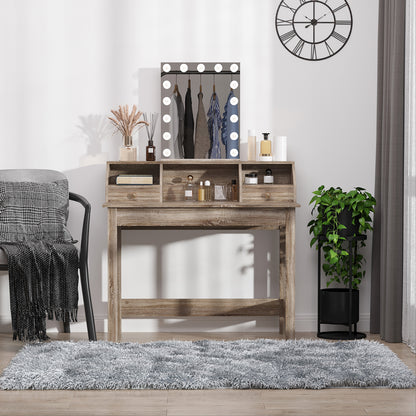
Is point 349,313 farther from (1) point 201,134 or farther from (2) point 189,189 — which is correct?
(1) point 201,134

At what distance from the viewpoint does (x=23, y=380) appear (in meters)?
2.74

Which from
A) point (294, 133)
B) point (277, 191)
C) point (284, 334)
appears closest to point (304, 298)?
point (284, 334)

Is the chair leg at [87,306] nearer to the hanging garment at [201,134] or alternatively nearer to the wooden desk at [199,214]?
the wooden desk at [199,214]

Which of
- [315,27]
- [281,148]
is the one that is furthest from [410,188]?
[315,27]

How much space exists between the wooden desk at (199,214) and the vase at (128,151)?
50 millimetres

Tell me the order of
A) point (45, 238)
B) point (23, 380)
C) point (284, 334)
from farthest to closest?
point (284, 334)
point (45, 238)
point (23, 380)

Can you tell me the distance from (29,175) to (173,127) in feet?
2.92

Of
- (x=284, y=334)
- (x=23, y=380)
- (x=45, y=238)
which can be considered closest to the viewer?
(x=23, y=380)

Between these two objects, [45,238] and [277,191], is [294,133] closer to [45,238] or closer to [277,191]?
[277,191]

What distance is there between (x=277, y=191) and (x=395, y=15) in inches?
45.7

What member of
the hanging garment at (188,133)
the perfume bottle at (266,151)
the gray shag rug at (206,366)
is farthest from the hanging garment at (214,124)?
the gray shag rug at (206,366)

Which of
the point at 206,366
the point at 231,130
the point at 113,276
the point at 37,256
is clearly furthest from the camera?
the point at 231,130

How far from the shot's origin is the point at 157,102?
13.2 ft

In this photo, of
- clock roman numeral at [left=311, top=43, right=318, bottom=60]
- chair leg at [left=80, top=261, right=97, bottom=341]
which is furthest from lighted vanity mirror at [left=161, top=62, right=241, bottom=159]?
chair leg at [left=80, top=261, right=97, bottom=341]
